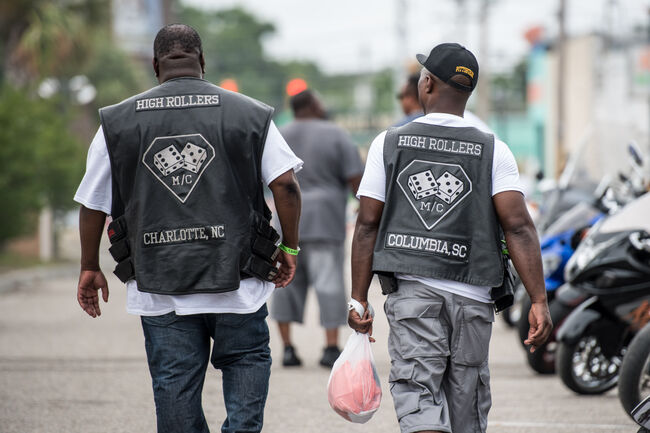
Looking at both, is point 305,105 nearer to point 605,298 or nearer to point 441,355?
point 605,298

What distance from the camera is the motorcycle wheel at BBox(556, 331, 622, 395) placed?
266 inches

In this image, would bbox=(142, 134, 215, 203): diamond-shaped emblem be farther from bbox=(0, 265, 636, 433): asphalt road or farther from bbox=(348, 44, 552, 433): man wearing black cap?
bbox=(0, 265, 636, 433): asphalt road

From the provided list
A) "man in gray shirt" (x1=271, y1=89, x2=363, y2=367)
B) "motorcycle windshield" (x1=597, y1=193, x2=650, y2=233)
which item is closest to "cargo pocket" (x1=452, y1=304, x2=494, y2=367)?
"motorcycle windshield" (x1=597, y1=193, x2=650, y2=233)

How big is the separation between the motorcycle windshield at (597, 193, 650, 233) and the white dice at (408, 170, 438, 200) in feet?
8.50

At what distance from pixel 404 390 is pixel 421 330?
226mm

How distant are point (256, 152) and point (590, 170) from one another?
564 cm

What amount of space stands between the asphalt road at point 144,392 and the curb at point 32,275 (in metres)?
4.63

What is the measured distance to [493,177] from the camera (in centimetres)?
413

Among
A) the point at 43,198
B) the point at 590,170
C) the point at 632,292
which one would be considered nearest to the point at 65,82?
the point at 43,198

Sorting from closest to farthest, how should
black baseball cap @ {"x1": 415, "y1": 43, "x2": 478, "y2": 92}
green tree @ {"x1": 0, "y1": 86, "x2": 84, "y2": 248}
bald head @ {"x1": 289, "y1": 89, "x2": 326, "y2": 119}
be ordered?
1. black baseball cap @ {"x1": 415, "y1": 43, "x2": 478, "y2": 92}
2. bald head @ {"x1": 289, "y1": 89, "x2": 326, "y2": 119}
3. green tree @ {"x1": 0, "y1": 86, "x2": 84, "y2": 248}

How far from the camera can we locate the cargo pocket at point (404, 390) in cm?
400

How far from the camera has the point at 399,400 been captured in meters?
4.05

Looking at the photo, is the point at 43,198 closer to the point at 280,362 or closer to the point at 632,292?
the point at 280,362

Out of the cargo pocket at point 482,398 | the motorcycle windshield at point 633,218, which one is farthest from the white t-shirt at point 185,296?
the motorcycle windshield at point 633,218
